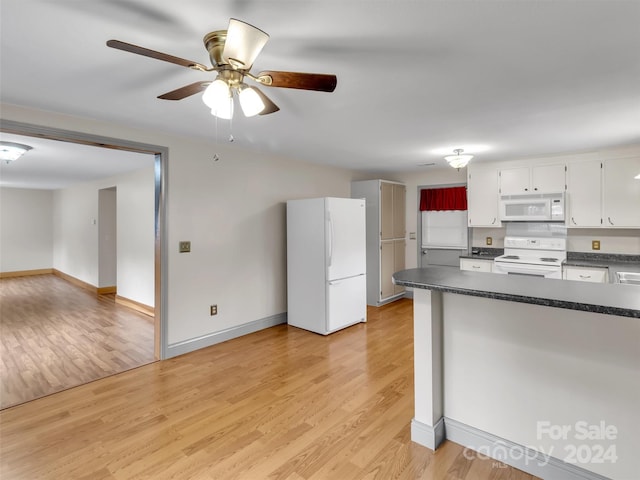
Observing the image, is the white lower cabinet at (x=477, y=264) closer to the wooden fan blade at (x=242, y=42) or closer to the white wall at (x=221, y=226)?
the white wall at (x=221, y=226)

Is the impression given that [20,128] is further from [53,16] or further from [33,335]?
[33,335]

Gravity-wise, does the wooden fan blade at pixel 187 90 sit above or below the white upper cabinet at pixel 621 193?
above

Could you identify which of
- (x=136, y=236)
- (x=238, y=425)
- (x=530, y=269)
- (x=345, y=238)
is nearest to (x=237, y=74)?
(x=238, y=425)

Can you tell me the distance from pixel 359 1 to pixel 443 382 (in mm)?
2177

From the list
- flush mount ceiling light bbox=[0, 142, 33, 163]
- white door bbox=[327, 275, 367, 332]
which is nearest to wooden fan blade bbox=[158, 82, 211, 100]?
white door bbox=[327, 275, 367, 332]

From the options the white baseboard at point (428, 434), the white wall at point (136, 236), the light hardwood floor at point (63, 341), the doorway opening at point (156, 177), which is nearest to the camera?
the white baseboard at point (428, 434)

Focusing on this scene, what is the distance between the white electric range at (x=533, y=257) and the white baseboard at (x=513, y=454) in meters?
2.88

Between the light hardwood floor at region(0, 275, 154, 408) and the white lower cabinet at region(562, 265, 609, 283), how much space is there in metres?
4.94

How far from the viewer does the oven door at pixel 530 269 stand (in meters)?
4.17

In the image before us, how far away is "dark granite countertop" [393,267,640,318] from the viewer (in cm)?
146

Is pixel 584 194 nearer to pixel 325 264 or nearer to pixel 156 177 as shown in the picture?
pixel 325 264

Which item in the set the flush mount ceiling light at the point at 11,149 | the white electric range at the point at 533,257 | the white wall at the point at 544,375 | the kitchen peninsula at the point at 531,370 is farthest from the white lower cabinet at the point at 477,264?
the flush mount ceiling light at the point at 11,149

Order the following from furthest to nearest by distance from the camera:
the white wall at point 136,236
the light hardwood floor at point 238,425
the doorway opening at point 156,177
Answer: the white wall at point 136,236, the doorway opening at point 156,177, the light hardwood floor at point 238,425

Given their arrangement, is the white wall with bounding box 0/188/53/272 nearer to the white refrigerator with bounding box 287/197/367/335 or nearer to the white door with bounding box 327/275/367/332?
the white refrigerator with bounding box 287/197/367/335
